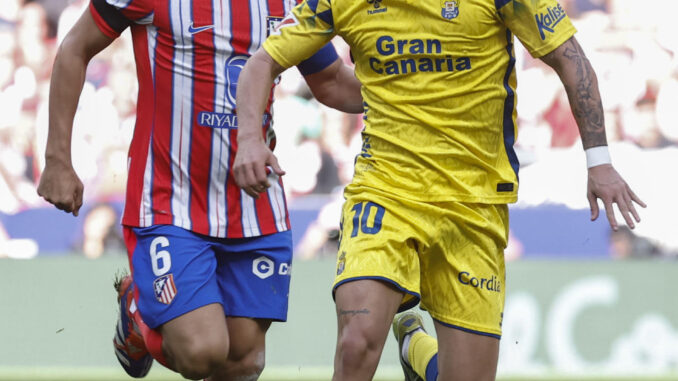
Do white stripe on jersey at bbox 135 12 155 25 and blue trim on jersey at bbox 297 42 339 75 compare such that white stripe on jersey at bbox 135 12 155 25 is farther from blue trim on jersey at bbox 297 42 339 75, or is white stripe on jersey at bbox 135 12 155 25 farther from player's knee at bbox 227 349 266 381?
player's knee at bbox 227 349 266 381

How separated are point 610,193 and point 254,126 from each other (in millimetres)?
1268

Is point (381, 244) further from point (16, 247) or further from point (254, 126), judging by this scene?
point (16, 247)

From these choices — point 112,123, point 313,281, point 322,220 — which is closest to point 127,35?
point 112,123

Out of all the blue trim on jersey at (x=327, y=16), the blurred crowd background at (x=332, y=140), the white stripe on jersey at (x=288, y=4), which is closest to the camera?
the blue trim on jersey at (x=327, y=16)

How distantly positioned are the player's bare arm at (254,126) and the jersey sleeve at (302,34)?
42 millimetres

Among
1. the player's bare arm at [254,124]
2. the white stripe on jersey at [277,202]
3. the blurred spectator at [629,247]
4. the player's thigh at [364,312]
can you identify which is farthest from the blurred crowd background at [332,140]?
the player's thigh at [364,312]

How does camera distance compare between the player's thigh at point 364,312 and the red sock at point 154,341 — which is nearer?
the player's thigh at point 364,312

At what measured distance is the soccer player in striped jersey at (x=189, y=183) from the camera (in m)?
4.29

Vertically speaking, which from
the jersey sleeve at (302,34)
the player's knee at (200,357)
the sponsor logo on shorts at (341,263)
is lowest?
the player's knee at (200,357)

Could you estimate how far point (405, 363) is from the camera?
4770mm

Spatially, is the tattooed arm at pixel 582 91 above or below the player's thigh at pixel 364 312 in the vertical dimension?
above

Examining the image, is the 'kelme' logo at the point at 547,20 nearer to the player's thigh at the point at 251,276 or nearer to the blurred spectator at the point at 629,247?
the player's thigh at the point at 251,276

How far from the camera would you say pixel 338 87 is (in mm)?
4820

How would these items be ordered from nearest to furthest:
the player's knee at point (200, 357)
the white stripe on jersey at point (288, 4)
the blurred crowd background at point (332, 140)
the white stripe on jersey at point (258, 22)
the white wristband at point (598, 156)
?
the white wristband at point (598, 156), the player's knee at point (200, 357), the white stripe on jersey at point (258, 22), the white stripe on jersey at point (288, 4), the blurred crowd background at point (332, 140)
